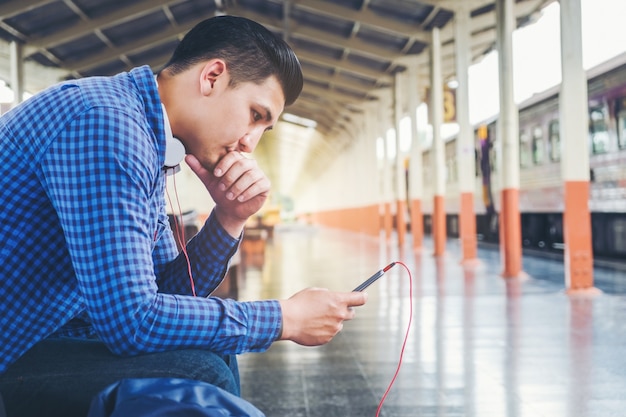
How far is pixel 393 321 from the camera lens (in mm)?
5816

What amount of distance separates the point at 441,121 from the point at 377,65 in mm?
5484

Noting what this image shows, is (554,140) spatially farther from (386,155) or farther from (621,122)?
(386,155)

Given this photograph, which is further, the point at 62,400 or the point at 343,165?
the point at 343,165

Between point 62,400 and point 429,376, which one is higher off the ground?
point 62,400

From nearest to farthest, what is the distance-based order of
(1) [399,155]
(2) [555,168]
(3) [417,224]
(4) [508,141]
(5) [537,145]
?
(4) [508,141] → (2) [555,168] → (5) [537,145] → (3) [417,224] → (1) [399,155]

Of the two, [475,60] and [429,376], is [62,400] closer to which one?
[429,376]

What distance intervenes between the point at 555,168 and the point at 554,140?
0.53 m

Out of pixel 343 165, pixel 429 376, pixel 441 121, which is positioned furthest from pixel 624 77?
pixel 343 165

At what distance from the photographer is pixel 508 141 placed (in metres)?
9.42

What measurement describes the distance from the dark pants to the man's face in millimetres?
503

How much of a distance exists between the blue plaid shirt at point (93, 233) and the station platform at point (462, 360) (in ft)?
6.37

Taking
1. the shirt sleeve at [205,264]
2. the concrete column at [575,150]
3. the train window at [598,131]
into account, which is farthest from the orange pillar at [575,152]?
the shirt sleeve at [205,264]

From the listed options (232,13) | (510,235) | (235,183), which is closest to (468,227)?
(510,235)

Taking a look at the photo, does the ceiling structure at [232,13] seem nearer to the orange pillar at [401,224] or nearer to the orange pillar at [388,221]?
the orange pillar at [401,224]
